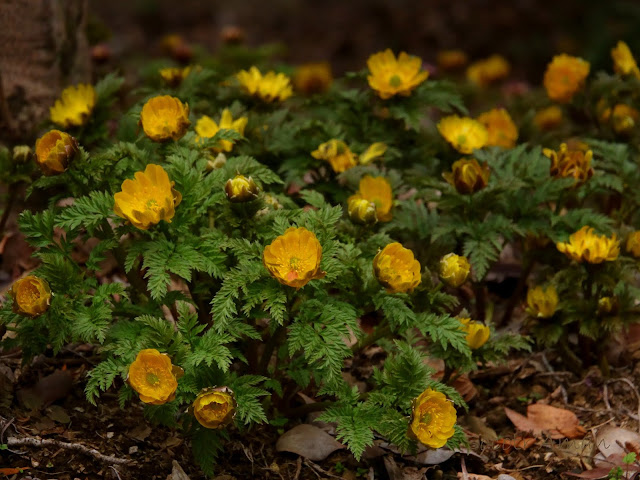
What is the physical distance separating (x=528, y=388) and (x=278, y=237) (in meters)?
1.39

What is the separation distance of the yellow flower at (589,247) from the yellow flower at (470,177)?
358 mm

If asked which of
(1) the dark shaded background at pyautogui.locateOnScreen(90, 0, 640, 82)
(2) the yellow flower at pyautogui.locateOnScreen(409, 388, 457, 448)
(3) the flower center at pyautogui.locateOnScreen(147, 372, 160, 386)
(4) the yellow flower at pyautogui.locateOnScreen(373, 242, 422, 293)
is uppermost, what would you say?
(4) the yellow flower at pyautogui.locateOnScreen(373, 242, 422, 293)

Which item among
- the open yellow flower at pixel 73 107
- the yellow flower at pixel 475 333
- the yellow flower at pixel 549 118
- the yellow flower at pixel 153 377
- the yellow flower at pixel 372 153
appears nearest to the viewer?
the yellow flower at pixel 153 377

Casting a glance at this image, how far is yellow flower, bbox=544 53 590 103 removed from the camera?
140 inches

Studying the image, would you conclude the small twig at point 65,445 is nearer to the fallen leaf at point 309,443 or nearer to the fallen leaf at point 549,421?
the fallen leaf at point 309,443

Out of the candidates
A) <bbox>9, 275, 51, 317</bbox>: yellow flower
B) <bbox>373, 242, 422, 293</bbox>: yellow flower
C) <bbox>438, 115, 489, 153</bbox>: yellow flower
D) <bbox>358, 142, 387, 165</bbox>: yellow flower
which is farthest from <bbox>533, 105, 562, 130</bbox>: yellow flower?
<bbox>9, 275, 51, 317</bbox>: yellow flower

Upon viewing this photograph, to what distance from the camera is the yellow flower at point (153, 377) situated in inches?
80.4

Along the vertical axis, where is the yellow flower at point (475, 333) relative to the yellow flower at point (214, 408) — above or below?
below

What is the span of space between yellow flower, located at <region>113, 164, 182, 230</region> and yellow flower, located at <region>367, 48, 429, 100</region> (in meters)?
1.23

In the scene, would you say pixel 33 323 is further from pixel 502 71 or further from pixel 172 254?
pixel 502 71

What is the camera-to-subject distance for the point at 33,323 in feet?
7.53

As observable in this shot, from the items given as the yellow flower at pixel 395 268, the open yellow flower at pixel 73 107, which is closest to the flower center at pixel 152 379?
the yellow flower at pixel 395 268

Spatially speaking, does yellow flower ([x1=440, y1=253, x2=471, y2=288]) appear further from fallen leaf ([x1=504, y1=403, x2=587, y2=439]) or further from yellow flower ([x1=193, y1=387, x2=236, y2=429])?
yellow flower ([x1=193, y1=387, x2=236, y2=429])

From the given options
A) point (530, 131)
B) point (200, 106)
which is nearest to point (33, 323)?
point (200, 106)
